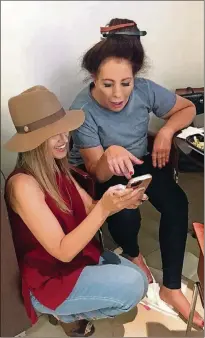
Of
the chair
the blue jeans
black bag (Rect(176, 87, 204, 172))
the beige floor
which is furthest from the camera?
black bag (Rect(176, 87, 204, 172))

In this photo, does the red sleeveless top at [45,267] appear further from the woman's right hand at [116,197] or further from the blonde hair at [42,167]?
the woman's right hand at [116,197]

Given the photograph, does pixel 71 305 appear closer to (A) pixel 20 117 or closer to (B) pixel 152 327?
(B) pixel 152 327

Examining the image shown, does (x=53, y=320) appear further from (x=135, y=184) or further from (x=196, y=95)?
(x=196, y=95)

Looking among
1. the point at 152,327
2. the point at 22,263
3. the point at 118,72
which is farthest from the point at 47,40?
the point at 152,327

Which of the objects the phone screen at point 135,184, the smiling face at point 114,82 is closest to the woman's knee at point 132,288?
the phone screen at point 135,184

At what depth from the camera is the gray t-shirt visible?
1.22 m

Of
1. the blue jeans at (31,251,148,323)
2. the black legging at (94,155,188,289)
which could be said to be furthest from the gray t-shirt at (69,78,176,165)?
the blue jeans at (31,251,148,323)

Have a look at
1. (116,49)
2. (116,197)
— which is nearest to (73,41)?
(116,49)

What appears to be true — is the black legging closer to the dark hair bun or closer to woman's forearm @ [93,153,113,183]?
woman's forearm @ [93,153,113,183]

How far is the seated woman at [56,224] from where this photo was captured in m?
0.98

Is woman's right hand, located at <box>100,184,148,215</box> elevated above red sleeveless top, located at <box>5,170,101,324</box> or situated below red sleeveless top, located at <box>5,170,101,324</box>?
above

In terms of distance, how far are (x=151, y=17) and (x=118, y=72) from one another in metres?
0.20

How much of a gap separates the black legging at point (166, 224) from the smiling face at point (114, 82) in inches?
8.1

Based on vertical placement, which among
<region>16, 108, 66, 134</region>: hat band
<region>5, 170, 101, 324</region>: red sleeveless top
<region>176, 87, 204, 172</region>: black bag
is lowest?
<region>5, 170, 101, 324</region>: red sleeveless top
